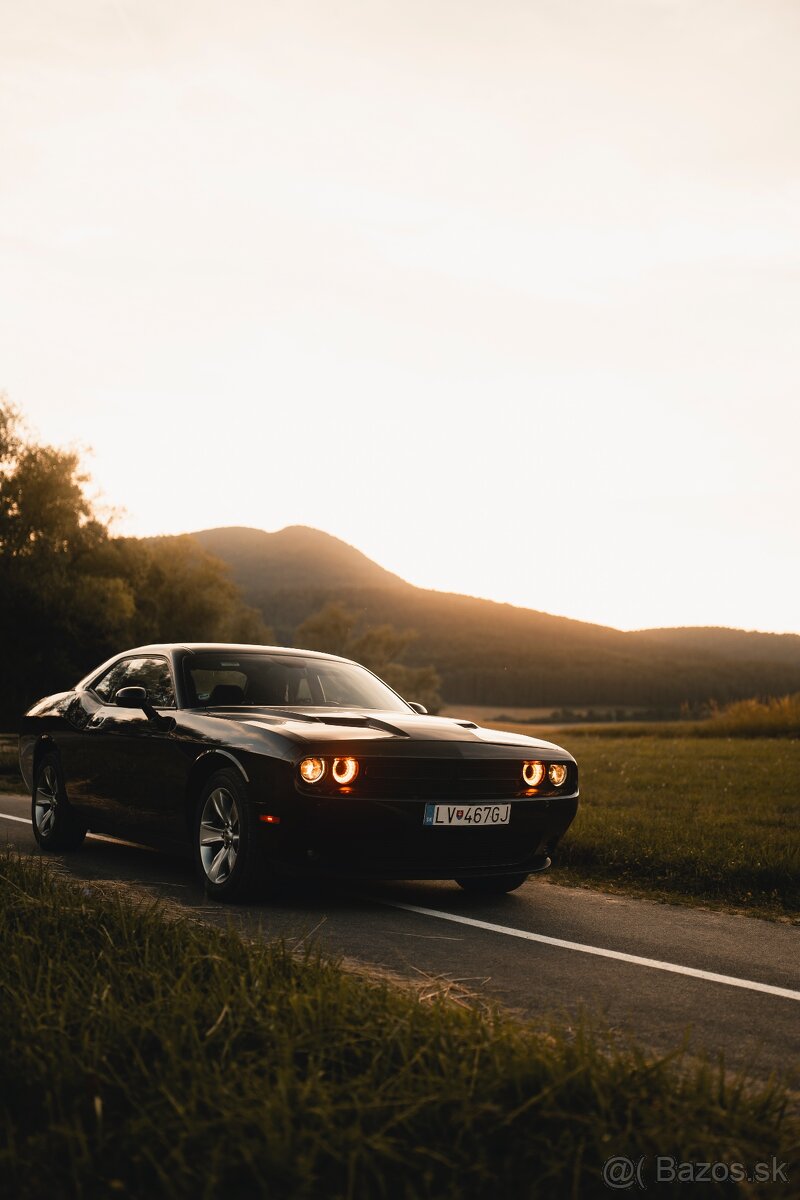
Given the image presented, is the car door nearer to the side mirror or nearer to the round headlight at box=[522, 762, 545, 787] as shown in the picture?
the side mirror

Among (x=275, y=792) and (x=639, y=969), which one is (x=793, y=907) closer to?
(x=639, y=969)

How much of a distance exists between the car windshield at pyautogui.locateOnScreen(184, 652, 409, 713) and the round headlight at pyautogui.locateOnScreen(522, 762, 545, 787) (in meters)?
1.20

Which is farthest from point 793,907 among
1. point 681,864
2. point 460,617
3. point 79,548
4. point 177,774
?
point 460,617

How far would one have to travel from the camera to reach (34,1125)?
2793 mm

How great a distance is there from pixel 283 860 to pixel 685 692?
Answer: 80125 mm

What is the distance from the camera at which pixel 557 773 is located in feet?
22.0

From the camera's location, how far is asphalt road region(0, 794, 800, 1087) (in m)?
4.13

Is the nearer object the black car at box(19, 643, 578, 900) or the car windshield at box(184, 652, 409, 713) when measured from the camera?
the black car at box(19, 643, 578, 900)

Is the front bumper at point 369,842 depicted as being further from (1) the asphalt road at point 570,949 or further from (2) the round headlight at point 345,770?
(1) the asphalt road at point 570,949

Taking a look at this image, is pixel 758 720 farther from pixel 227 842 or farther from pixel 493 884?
pixel 227 842

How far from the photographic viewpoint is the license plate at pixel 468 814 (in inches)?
238

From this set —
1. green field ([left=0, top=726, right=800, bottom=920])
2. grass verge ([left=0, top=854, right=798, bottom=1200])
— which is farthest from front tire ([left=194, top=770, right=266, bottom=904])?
green field ([left=0, top=726, right=800, bottom=920])

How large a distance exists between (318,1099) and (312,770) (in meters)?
3.14

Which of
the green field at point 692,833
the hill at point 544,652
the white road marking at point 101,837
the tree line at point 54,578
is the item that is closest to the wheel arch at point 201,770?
the white road marking at point 101,837
